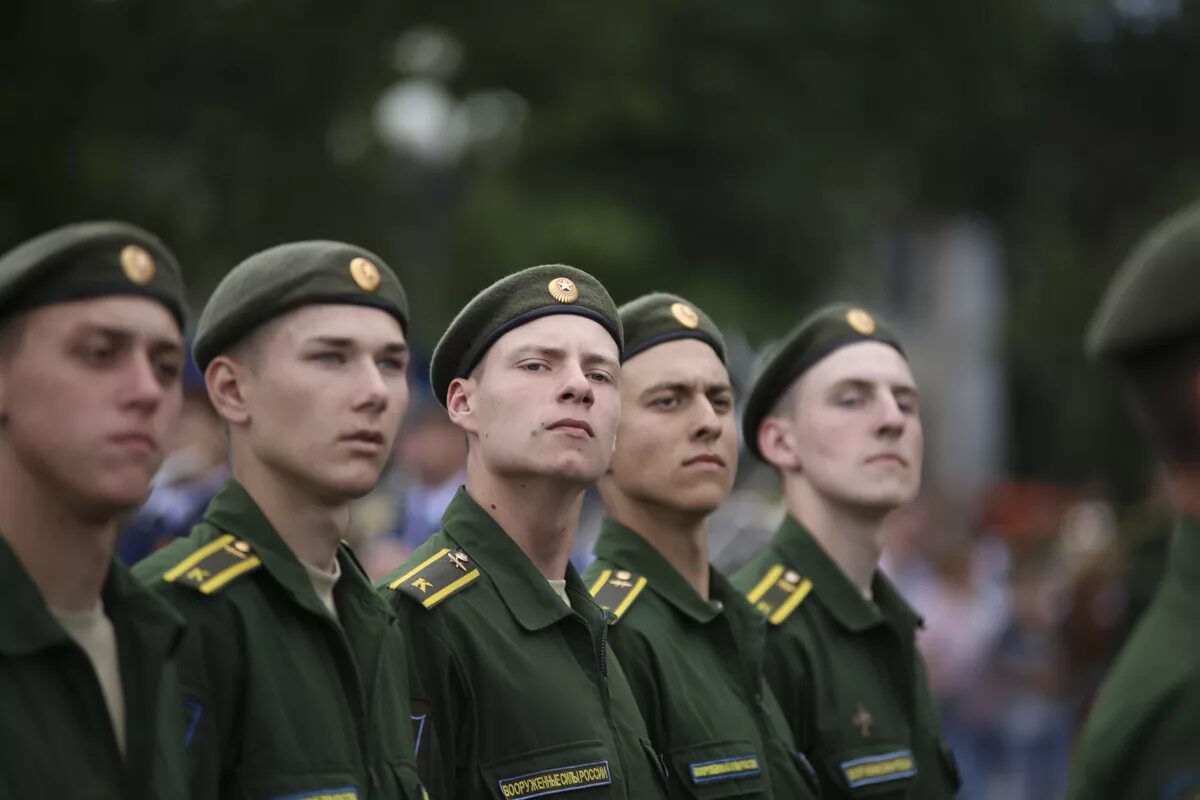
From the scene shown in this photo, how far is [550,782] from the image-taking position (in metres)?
5.37

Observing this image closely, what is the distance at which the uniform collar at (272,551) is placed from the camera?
497cm

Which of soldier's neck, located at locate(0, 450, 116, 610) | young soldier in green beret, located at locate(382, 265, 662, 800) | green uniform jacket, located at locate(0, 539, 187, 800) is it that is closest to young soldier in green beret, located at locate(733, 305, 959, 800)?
young soldier in green beret, located at locate(382, 265, 662, 800)

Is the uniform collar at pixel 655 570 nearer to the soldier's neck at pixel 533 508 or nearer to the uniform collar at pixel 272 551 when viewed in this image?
the soldier's neck at pixel 533 508

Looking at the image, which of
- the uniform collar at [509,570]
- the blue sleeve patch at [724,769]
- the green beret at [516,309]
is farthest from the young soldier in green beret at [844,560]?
the green beret at [516,309]

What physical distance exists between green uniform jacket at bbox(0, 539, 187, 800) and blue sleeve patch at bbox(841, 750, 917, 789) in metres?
3.08

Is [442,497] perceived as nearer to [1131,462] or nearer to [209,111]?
[209,111]

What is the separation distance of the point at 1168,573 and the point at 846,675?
2.76 metres

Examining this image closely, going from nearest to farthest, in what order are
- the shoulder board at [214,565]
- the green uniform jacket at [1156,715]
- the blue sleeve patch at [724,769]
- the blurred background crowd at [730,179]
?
the green uniform jacket at [1156,715]
the shoulder board at [214,565]
the blue sleeve patch at [724,769]
the blurred background crowd at [730,179]

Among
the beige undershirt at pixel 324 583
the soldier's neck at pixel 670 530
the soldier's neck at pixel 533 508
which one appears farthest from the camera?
the soldier's neck at pixel 670 530

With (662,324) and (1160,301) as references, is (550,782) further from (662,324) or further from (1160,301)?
(1160,301)

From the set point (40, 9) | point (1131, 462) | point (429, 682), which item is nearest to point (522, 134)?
point (40, 9)

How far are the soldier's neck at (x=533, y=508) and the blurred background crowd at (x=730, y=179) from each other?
121 inches

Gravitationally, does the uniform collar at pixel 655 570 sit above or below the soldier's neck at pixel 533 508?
below

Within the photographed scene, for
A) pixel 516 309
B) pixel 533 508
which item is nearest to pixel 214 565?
pixel 533 508
